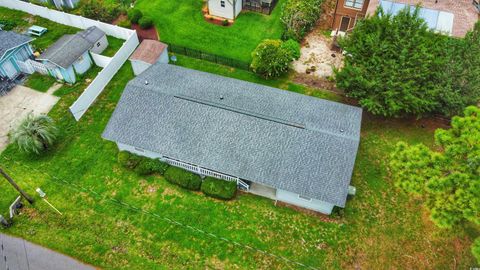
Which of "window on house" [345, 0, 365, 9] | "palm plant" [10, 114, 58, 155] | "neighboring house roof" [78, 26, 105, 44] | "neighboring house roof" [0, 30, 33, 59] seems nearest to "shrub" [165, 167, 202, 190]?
"palm plant" [10, 114, 58, 155]

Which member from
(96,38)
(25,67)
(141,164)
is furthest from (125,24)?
(141,164)

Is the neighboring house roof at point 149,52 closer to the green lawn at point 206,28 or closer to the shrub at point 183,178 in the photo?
the green lawn at point 206,28

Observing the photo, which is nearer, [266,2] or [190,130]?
[190,130]

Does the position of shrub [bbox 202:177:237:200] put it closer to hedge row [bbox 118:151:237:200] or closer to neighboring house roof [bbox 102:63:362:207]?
hedge row [bbox 118:151:237:200]

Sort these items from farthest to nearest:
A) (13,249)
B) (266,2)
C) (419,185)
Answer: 1. (266,2)
2. (13,249)
3. (419,185)

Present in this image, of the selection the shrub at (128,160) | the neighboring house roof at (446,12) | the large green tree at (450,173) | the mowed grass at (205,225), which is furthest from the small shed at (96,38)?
Answer: the large green tree at (450,173)

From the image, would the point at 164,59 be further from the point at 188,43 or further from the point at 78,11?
the point at 78,11

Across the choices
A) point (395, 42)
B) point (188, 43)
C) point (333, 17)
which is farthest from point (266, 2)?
point (395, 42)
